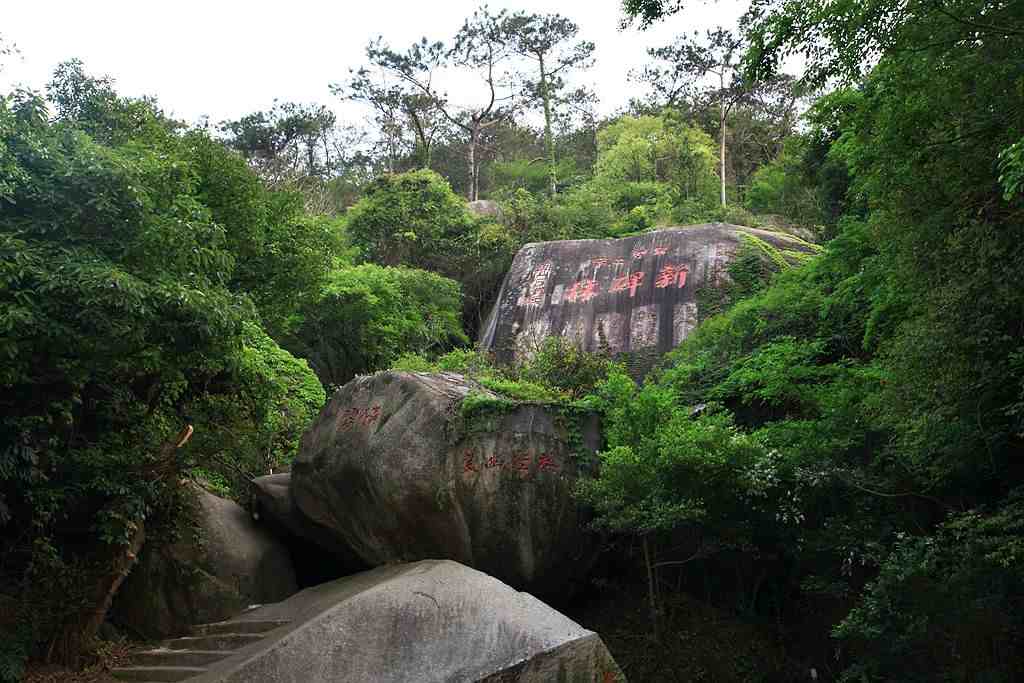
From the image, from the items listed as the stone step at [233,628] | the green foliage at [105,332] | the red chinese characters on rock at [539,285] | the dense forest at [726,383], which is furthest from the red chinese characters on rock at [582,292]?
the stone step at [233,628]

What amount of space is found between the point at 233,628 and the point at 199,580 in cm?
100

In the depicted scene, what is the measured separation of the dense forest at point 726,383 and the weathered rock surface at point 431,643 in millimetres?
1432

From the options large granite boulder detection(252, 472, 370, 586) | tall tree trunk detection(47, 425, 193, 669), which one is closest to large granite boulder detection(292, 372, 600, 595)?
large granite boulder detection(252, 472, 370, 586)

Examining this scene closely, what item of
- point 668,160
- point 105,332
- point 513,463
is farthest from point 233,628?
point 668,160

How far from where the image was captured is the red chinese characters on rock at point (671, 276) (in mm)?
13969

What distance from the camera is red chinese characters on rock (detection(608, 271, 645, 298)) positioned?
47.1ft

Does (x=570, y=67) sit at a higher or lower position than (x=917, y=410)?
higher

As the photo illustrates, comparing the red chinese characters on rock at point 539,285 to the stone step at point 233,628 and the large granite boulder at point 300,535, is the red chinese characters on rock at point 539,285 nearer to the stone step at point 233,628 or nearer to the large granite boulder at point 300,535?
the large granite boulder at point 300,535

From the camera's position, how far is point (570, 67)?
25281 millimetres

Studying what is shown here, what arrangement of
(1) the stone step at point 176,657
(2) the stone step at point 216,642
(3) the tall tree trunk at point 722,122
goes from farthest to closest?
(3) the tall tree trunk at point 722,122, (2) the stone step at point 216,642, (1) the stone step at point 176,657

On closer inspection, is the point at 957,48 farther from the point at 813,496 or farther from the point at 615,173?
the point at 615,173

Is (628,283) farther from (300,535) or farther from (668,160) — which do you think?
(668,160)

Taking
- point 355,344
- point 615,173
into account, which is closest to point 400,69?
point 615,173

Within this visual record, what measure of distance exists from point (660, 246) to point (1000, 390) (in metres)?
9.06
